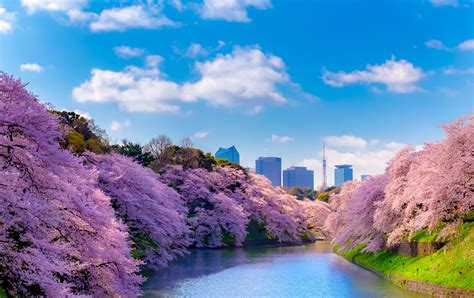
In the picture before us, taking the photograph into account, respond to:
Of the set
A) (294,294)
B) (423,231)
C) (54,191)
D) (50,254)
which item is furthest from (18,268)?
(423,231)

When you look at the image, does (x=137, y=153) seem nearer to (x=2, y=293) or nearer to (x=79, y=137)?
(x=79, y=137)

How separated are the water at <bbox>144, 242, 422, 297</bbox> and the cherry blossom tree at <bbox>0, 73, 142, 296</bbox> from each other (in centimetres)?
1040

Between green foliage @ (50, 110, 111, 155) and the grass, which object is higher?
green foliage @ (50, 110, 111, 155)

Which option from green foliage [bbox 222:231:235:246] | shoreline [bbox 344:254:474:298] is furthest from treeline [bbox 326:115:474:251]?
green foliage [bbox 222:231:235:246]

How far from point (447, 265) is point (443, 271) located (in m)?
0.45

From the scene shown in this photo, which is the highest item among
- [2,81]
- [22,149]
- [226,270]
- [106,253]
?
[2,81]

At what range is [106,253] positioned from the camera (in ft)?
68.2

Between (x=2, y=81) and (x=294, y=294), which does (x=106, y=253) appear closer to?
(x=2, y=81)

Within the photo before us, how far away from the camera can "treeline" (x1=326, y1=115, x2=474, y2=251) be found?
2911 centimetres

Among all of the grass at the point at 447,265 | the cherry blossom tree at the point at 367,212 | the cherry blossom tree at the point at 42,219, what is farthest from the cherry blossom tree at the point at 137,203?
the grass at the point at 447,265

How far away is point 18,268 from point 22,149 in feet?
13.0

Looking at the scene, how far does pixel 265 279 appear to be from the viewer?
3866cm

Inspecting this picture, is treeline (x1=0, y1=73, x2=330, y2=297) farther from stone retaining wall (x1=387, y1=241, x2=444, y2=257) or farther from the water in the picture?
stone retaining wall (x1=387, y1=241, x2=444, y2=257)

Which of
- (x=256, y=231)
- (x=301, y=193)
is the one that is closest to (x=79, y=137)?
(x=256, y=231)
